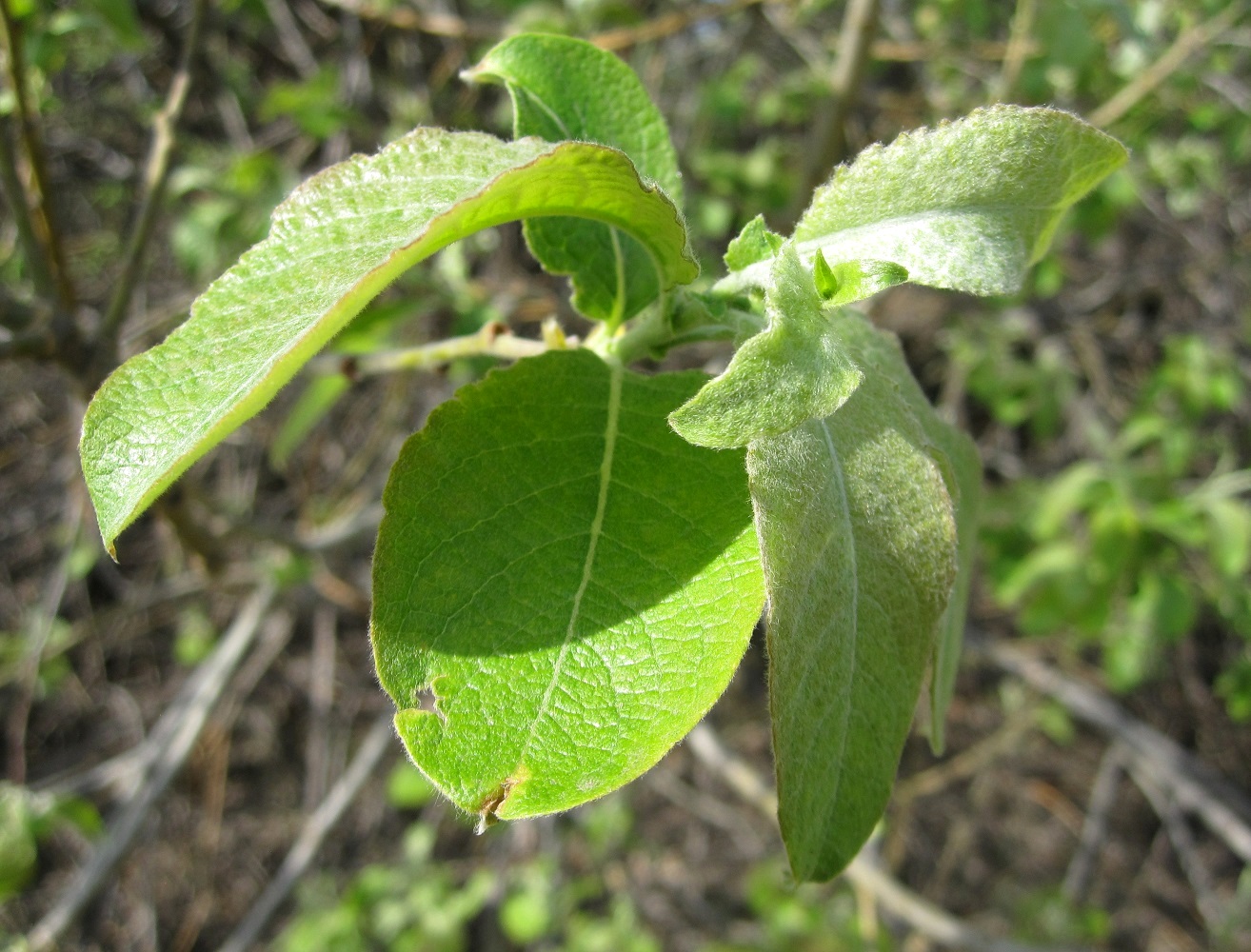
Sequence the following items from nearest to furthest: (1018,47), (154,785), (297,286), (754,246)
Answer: (297,286) < (754,246) < (154,785) < (1018,47)

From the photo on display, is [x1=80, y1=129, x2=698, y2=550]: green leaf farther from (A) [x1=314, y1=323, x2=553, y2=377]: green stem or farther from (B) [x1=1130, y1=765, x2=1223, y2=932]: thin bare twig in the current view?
(B) [x1=1130, y1=765, x2=1223, y2=932]: thin bare twig

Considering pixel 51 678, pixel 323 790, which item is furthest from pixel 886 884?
pixel 51 678

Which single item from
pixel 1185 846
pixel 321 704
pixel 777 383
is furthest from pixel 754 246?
pixel 1185 846

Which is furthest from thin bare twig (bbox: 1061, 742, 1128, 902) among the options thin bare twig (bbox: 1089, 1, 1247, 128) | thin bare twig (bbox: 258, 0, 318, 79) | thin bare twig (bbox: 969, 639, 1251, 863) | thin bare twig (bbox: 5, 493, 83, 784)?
thin bare twig (bbox: 258, 0, 318, 79)

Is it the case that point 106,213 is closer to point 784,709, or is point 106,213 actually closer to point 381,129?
point 381,129

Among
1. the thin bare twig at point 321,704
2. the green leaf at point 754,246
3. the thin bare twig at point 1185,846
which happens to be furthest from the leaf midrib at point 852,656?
the thin bare twig at point 1185,846

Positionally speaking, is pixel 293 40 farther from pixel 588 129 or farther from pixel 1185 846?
pixel 1185 846
